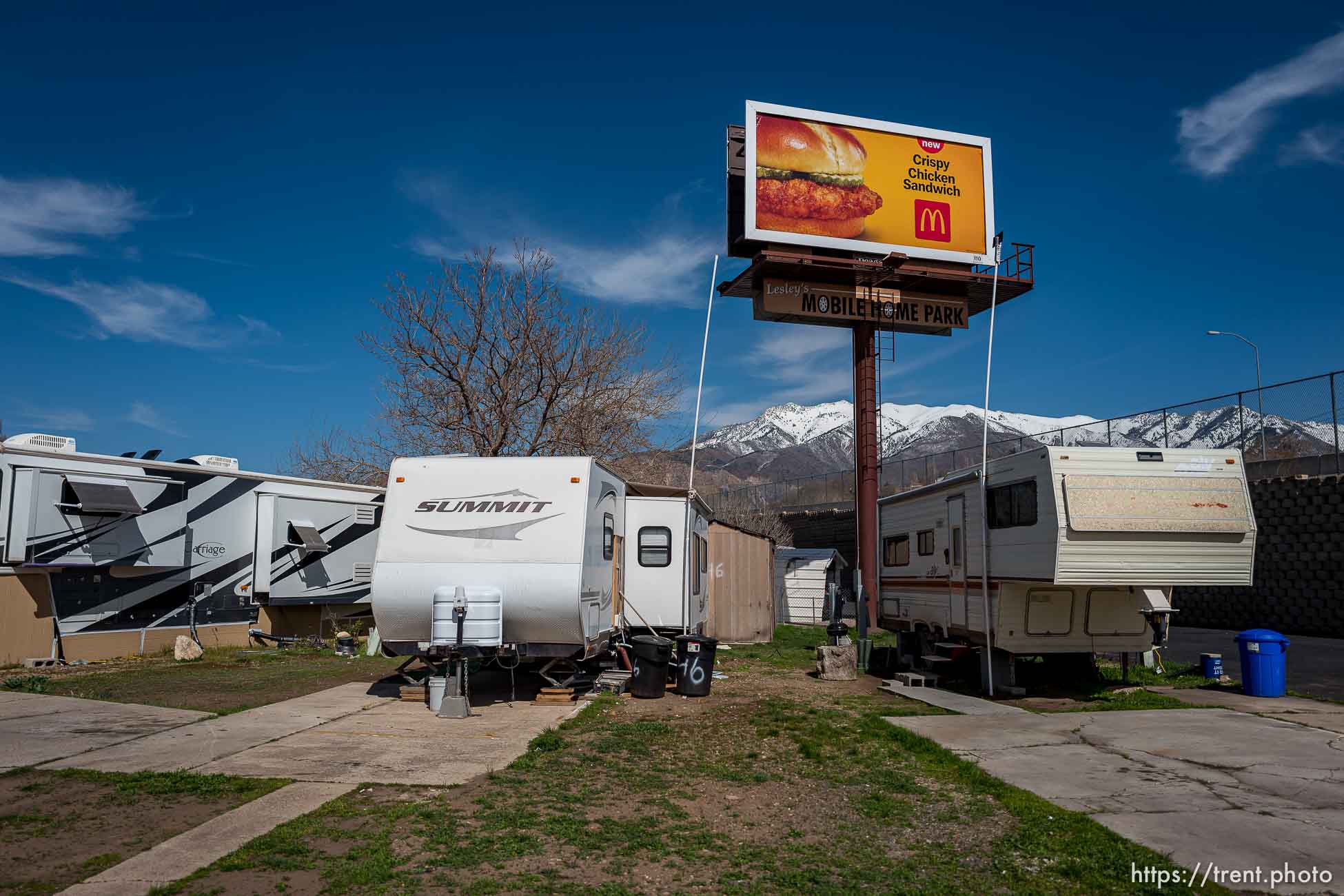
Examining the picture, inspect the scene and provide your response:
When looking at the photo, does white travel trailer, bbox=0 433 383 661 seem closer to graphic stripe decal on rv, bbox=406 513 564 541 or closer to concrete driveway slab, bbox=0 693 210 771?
concrete driveway slab, bbox=0 693 210 771

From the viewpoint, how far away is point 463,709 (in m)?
10.6

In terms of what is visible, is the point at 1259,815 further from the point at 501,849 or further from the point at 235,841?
the point at 235,841

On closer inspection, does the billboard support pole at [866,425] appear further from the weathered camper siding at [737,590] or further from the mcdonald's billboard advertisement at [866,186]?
the weathered camper siding at [737,590]

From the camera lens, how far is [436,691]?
36.8 feet

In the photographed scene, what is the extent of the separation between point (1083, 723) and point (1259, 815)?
12.5 ft

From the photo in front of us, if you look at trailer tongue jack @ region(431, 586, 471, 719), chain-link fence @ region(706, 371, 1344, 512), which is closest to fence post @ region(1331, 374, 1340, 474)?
chain-link fence @ region(706, 371, 1344, 512)

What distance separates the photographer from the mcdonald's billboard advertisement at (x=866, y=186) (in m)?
25.8

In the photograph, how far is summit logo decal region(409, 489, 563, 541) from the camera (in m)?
11.3

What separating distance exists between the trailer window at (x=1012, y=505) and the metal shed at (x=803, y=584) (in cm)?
1671

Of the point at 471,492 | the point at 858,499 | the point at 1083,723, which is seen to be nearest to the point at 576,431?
the point at 858,499

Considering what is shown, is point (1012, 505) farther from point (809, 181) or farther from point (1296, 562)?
point (809, 181)

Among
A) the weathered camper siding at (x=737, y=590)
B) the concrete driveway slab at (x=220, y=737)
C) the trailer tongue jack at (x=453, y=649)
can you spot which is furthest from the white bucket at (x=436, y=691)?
the weathered camper siding at (x=737, y=590)

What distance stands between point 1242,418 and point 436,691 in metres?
21.4

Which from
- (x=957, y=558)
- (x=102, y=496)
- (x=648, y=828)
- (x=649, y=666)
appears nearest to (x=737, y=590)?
(x=957, y=558)
